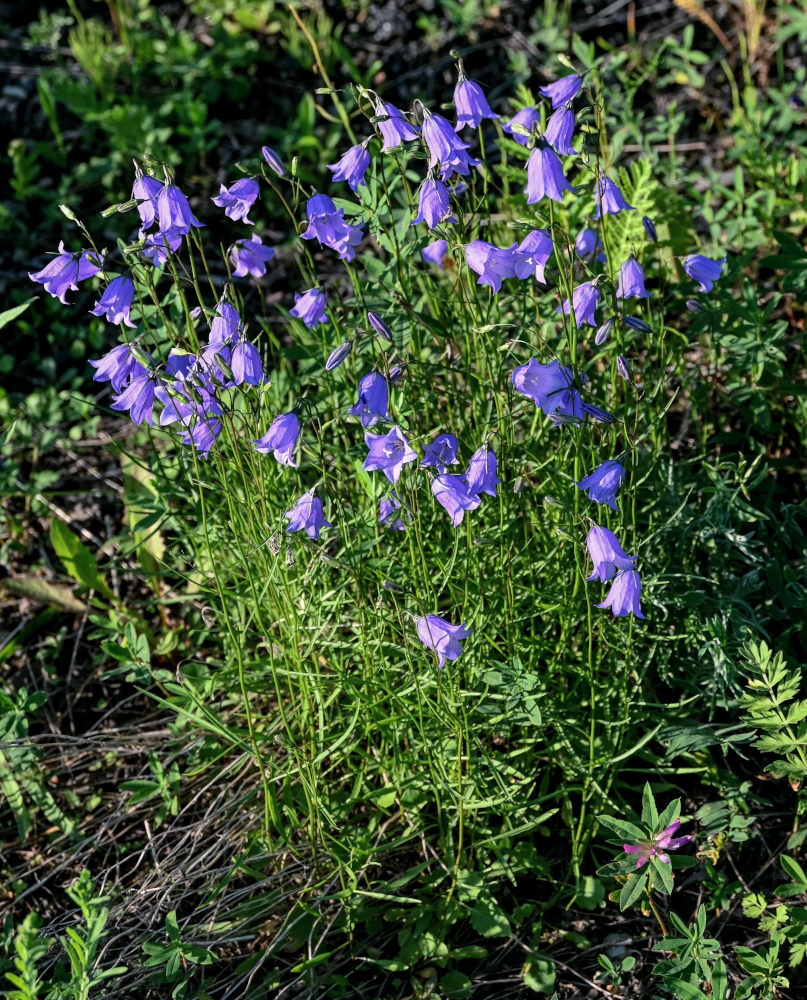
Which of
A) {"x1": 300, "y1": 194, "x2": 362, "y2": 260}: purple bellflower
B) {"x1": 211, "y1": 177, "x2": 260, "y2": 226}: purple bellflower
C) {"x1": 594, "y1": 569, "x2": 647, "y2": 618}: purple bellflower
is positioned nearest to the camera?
{"x1": 594, "y1": 569, "x2": 647, "y2": 618}: purple bellflower

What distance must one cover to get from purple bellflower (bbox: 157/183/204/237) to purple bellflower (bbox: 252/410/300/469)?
457 millimetres

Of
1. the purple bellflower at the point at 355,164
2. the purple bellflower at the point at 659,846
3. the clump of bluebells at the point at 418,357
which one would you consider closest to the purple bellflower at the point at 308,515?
the clump of bluebells at the point at 418,357

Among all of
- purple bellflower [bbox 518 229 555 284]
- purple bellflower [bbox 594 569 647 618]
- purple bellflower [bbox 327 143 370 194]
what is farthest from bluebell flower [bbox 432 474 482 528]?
purple bellflower [bbox 327 143 370 194]

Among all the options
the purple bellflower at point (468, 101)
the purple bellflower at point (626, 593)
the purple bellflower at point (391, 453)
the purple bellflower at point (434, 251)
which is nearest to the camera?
the purple bellflower at point (391, 453)

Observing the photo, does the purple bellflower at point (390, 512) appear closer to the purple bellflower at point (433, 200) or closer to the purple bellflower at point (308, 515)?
the purple bellflower at point (308, 515)

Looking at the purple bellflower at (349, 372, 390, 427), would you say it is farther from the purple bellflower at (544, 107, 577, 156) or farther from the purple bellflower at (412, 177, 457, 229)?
the purple bellflower at (544, 107, 577, 156)

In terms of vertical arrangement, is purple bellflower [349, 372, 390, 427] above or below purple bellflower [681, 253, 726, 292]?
above

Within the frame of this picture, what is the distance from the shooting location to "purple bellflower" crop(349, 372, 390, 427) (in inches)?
79.8

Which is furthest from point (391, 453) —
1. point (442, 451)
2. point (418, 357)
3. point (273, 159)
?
point (273, 159)

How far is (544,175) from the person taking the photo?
6.16ft

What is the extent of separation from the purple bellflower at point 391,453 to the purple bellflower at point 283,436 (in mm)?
193

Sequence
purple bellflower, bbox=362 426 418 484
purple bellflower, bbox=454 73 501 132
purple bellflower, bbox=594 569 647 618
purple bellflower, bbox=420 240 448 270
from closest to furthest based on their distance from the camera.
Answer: purple bellflower, bbox=362 426 418 484
purple bellflower, bbox=594 569 647 618
purple bellflower, bbox=454 73 501 132
purple bellflower, bbox=420 240 448 270

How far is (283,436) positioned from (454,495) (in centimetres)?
36

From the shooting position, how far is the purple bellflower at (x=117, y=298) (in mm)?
2125
